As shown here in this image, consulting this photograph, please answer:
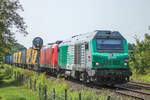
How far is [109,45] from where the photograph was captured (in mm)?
15320

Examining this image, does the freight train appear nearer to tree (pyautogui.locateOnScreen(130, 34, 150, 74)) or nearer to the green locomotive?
the green locomotive

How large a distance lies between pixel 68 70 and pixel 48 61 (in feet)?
25.7

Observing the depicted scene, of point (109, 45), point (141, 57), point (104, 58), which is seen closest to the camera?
point (104, 58)

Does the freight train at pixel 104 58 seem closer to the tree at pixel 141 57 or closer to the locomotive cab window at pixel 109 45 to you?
the locomotive cab window at pixel 109 45

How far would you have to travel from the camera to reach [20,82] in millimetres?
19672

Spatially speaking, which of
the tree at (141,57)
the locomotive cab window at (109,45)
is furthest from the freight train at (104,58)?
the tree at (141,57)

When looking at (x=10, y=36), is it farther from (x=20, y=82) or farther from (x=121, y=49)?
(x=121, y=49)

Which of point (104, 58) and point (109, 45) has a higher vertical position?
point (109, 45)

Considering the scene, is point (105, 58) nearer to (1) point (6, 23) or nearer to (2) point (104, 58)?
(2) point (104, 58)

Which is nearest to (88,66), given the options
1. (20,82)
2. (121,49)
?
(121,49)

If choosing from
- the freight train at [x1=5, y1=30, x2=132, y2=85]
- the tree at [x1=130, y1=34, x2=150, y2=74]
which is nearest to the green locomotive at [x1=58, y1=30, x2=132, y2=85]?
the freight train at [x1=5, y1=30, x2=132, y2=85]

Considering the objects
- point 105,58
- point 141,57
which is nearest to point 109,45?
point 105,58

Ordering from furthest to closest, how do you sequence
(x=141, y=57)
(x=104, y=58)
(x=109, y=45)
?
1. (x=141, y=57)
2. (x=109, y=45)
3. (x=104, y=58)

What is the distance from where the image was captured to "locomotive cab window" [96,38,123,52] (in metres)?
15.2
